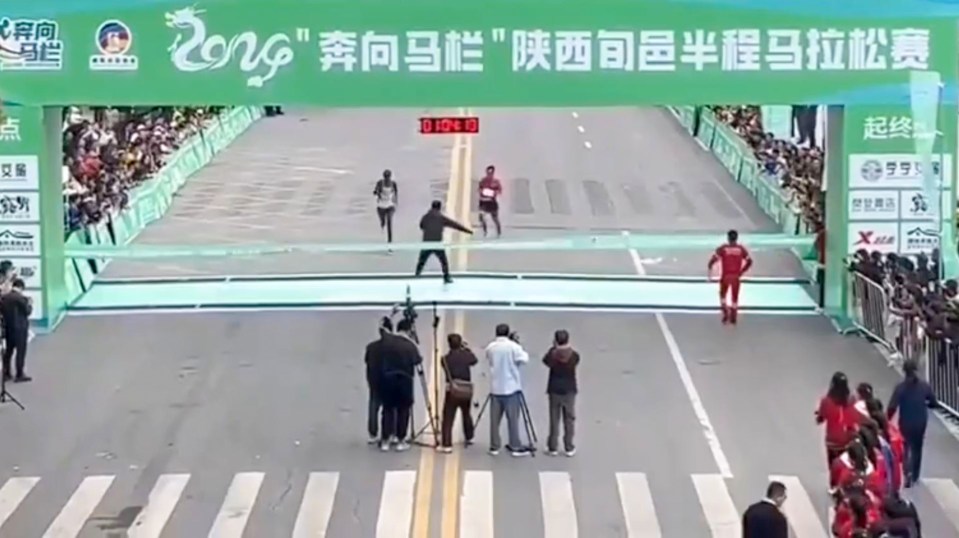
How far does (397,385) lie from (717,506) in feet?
12.5

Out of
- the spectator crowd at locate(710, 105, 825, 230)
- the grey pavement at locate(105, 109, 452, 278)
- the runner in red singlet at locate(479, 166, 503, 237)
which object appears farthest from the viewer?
the runner in red singlet at locate(479, 166, 503, 237)

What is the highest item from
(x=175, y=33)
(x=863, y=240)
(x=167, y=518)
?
(x=175, y=33)

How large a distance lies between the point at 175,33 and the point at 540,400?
793cm

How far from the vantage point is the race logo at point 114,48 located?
1113 inches

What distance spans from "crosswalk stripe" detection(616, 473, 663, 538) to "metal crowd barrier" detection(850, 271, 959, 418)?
4626 mm

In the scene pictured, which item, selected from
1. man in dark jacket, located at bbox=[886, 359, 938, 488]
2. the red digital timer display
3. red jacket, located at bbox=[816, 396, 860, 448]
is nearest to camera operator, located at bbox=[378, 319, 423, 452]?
red jacket, located at bbox=[816, 396, 860, 448]

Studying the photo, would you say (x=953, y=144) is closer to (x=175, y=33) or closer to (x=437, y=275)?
(x=437, y=275)

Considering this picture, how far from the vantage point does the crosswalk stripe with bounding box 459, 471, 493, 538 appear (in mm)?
18906

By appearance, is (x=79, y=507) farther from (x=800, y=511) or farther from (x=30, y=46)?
(x=30, y=46)

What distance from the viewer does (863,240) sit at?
29328mm

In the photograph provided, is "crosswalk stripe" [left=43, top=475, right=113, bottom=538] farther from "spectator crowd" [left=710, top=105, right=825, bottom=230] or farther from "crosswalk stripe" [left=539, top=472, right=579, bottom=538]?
"spectator crowd" [left=710, top=105, right=825, bottom=230]

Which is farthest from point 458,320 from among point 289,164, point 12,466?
point 289,164

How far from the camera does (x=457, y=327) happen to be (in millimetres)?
28953

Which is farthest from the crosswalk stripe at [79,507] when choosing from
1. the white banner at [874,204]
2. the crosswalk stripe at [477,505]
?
the white banner at [874,204]
